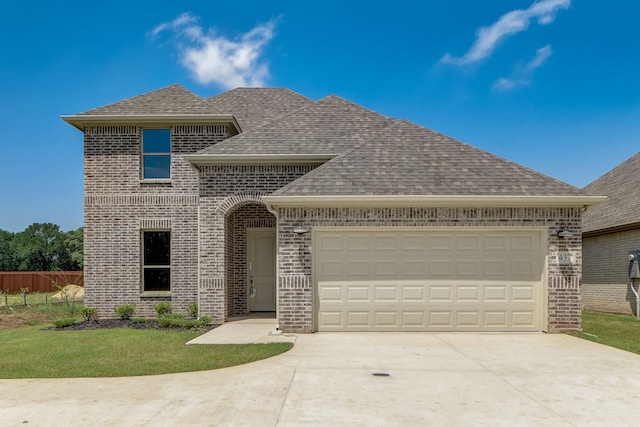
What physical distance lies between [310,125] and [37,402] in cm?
1024

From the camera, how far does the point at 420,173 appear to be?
11.5 m

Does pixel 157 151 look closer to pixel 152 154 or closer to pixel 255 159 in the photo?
pixel 152 154

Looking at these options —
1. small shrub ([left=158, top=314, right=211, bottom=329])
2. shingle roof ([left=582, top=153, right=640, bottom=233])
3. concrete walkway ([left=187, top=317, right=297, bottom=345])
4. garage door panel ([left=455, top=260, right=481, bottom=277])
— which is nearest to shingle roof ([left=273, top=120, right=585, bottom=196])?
garage door panel ([left=455, top=260, right=481, bottom=277])

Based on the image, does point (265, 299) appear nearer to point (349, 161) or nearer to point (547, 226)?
point (349, 161)

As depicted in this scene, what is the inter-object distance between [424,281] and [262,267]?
5.42 meters

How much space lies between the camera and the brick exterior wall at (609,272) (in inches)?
611

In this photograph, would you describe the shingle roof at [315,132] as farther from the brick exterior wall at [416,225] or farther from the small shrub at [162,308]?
the small shrub at [162,308]

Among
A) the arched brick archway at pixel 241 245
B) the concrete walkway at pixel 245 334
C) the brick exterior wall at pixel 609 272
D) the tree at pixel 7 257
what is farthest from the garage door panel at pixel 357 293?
the tree at pixel 7 257

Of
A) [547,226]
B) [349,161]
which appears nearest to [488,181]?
[547,226]

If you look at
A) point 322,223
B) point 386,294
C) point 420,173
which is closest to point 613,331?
point 386,294

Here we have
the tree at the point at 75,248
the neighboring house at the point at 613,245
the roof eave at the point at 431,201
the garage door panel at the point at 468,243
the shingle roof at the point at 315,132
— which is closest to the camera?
the roof eave at the point at 431,201

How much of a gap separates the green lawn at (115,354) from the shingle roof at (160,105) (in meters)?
6.52

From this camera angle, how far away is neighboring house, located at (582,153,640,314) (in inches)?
611

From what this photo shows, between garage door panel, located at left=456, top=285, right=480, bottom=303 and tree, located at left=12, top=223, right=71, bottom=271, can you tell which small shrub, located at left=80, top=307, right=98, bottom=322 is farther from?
tree, located at left=12, top=223, right=71, bottom=271
